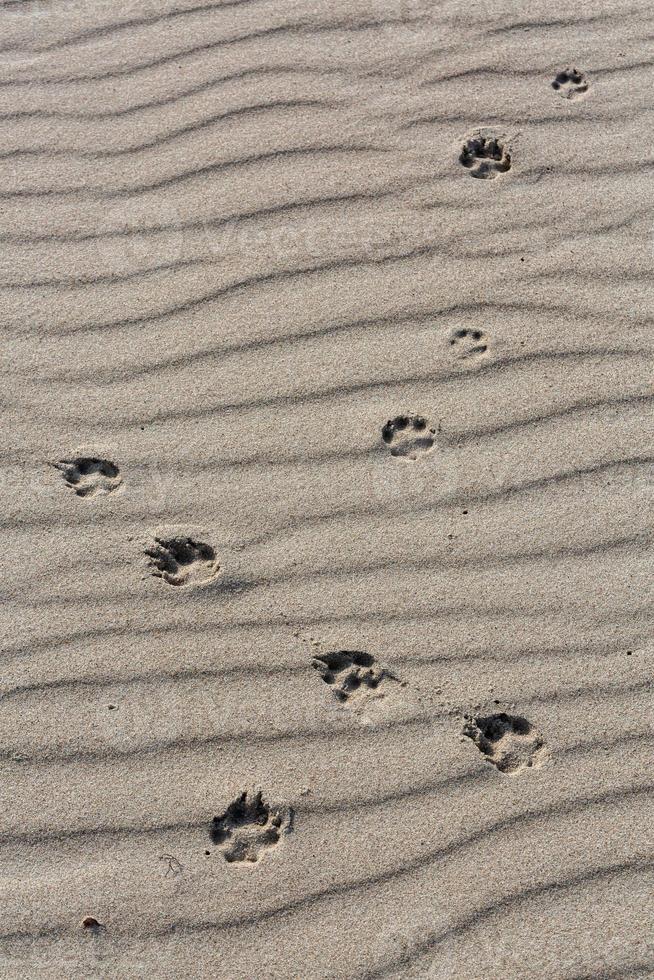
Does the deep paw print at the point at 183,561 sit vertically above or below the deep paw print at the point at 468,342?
below

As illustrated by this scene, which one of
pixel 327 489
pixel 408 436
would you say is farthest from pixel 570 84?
pixel 327 489

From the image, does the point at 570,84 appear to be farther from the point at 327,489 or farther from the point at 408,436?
the point at 327,489

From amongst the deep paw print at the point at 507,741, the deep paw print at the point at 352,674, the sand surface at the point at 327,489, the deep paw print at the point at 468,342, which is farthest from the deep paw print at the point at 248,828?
the deep paw print at the point at 468,342

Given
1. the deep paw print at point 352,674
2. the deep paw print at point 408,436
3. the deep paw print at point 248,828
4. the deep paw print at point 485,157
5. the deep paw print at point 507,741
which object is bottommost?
the deep paw print at point 248,828

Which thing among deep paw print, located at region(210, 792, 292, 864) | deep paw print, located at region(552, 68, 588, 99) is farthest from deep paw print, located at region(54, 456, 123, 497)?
deep paw print, located at region(552, 68, 588, 99)

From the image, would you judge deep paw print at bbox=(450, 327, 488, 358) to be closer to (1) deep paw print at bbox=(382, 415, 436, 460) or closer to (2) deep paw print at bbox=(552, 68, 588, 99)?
(1) deep paw print at bbox=(382, 415, 436, 460)

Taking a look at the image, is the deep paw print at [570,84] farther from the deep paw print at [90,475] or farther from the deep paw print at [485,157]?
the deep paw print at [90,475]
